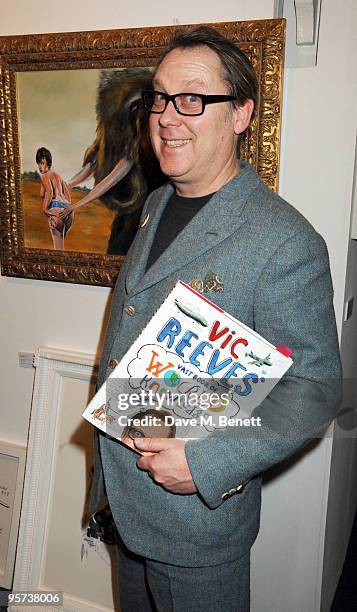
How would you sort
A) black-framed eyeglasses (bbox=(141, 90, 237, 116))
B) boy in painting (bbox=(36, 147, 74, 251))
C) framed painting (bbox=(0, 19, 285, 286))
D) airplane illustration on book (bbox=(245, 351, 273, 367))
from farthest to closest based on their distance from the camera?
boy in painting (bbox=(36, 147, 74, 251)), framed painting (bbox=(0, 19, 285, 286)), black-framed eyeglasses (bbox=(141, 90, 237, 116)), airplane illustration on book (bbox=(245, 351, 273, 367))

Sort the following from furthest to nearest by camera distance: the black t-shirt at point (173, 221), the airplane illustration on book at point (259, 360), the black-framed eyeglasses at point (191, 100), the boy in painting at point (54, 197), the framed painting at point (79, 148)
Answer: the boy in painting at point (54, 197)
the framed painting at point (79, 148)
the black t-shirt at point (173, 221)
the black-framed eyeglasses at point (191, 100)
the airplane illustration on book at point (259, 360)

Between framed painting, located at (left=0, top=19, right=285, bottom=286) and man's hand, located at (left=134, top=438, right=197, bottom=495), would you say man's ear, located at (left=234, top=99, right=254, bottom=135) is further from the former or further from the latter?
man's hand, located at (left=134, top=438, right=197, bottom=495)

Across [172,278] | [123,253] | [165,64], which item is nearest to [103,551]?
[123,253]

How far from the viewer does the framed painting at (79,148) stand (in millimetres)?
1770

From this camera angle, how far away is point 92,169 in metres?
1.94

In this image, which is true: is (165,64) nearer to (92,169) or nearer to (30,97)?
(92,169)

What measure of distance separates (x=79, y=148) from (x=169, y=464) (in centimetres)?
120

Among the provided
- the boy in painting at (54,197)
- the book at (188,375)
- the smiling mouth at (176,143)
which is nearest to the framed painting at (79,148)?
the boy in painting at (54,197)

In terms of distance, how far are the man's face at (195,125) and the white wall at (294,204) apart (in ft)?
1.58

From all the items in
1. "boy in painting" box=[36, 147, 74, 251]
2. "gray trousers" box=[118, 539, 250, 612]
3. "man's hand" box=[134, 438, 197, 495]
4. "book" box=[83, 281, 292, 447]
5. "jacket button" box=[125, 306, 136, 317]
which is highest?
"boy in painting" box=[36, 147, 74, 251]

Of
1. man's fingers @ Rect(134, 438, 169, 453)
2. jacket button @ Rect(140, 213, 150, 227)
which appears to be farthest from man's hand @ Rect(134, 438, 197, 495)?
jacket button @ Rect(140, 213, 150, 227)

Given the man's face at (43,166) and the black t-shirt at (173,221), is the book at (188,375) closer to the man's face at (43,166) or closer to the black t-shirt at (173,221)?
the black t-shirt at (173,221)

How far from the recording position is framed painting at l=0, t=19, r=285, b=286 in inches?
69.7

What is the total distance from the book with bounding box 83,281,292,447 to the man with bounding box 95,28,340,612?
4 cm
